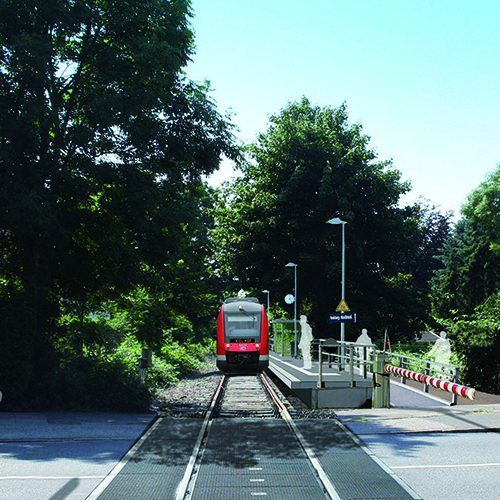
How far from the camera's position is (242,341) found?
26.2 metres

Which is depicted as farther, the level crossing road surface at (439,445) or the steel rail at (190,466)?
the level crossing road surface at (439,445)

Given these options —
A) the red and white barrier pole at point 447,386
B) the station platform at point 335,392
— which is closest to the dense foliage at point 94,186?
the red and white barrier pole at point 447,386

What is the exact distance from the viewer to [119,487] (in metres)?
8.05

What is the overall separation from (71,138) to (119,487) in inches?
428

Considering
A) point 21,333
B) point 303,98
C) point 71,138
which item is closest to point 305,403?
point 21,333

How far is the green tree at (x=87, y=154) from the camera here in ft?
52.5

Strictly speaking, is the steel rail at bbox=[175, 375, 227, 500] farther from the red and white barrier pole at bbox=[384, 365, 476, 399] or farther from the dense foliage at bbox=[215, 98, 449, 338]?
the dense foliage at bbox=[215, 98, 449, 338]

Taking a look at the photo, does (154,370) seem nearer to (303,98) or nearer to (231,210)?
(231,210)

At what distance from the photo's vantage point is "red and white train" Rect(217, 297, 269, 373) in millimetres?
26094

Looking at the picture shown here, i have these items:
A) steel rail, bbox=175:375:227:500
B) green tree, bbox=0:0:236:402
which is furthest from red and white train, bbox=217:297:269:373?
steel rail, bbox=175:375:227:500

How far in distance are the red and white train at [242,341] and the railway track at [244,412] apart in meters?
0.92

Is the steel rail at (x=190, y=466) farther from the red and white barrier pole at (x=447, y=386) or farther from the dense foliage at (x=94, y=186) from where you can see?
the red and white barrier pole at (x=447, y=386)

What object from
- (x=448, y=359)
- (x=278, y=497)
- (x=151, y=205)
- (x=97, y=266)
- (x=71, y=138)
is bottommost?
(x=278, y=497)

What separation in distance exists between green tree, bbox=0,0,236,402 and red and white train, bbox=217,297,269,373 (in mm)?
7606
